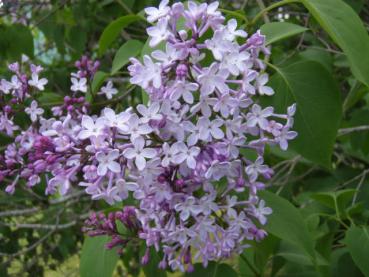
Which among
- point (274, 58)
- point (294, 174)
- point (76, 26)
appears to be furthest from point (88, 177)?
point (294, 174)

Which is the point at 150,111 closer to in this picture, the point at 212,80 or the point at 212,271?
the point at 212,80

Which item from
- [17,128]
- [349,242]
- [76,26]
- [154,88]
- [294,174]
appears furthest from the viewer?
[294,174]

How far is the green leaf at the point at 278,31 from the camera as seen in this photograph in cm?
132

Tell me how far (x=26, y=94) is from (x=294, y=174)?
1780 millimetres

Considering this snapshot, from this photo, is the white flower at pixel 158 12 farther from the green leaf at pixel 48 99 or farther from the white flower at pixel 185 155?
the green leaf at pixel 48 99

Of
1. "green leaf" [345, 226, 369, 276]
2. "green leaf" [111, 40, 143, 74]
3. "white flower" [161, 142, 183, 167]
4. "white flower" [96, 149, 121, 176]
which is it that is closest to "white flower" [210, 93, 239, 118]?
"white flower" [161, 142, 183, 167]

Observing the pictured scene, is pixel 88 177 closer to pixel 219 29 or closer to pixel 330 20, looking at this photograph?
pixel 219 29

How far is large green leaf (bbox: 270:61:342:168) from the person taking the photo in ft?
4.59

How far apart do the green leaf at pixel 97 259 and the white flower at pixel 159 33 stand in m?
0.59

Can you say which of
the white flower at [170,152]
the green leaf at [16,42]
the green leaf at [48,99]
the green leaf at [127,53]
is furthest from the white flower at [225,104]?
the green leaf at [16,42]

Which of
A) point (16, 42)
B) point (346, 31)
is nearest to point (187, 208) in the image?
point (346, 31)

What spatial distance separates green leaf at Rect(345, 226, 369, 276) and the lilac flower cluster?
391 mm

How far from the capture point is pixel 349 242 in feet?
5.31

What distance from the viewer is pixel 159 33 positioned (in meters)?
1.15
